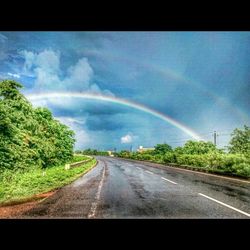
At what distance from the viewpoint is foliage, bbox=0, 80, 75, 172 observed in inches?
792

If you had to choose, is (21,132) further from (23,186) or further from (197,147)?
(197,147)

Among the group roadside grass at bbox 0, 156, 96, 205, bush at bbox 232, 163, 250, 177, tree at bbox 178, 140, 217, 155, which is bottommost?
roadside grass at bbox 0, 156, 96, 205

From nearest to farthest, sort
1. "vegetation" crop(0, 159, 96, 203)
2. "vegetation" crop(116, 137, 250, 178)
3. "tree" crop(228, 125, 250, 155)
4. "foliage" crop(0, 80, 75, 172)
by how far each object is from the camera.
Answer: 1. "vegetation" crop(0, 159, 96, 203)
2. "foliage" crop(0, 80, 75, 172)
3. "vegetation" crop(116, 137, 250, 178)
4. "tree" crop(228, 125, 250, 155)

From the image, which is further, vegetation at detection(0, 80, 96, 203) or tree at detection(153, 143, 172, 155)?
tree at detection(153, 143, 172, 155)

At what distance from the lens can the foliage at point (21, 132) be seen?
20.1 meters

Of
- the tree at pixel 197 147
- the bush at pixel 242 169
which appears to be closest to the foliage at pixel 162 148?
the tree at pixel 197 147

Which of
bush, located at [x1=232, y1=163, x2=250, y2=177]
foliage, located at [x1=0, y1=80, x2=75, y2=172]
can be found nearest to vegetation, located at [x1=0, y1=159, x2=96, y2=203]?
foliage, located at [x1=0, y1=80, x2=75, y2=172]

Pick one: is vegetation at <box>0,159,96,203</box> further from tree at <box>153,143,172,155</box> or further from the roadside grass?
tree at <box>153,143,172,155</box>
